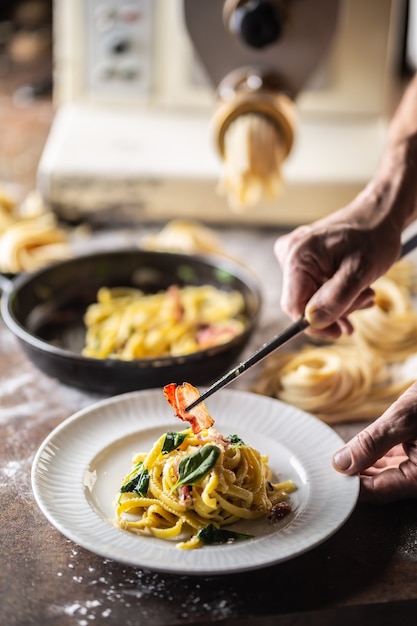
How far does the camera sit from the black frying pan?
179 centimetres

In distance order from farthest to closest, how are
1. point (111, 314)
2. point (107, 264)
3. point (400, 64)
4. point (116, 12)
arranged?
point (400, 64)
point (116, 12)
point (107, 264)
point (111, 314)

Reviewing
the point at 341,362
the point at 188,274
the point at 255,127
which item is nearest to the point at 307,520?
the point at 341,362

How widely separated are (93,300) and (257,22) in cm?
81

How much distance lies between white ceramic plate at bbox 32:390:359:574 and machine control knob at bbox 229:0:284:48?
0.96 meters

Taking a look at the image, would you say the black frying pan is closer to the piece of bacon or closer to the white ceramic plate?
the white ceramic plate

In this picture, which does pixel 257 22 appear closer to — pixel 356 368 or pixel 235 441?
pixel 356 368

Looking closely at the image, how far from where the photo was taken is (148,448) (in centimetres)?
162

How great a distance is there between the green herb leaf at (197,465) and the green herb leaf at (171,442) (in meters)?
0.05

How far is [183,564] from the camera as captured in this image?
1.27 m

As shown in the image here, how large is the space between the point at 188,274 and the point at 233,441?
90cm

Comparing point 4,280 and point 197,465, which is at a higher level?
point 197,465

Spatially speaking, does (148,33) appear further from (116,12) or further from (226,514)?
(226,514)

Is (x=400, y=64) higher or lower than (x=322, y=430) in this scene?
lower

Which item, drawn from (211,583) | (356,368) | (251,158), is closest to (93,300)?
(251,158)
